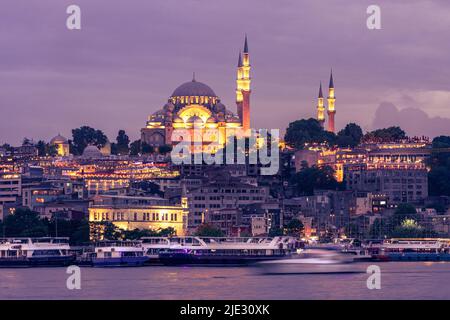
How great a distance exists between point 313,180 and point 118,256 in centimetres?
5317

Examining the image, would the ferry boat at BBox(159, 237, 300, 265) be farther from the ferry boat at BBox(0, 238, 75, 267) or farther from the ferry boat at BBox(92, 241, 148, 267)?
the ferry boat at BBox(0, 238, 75, 267)

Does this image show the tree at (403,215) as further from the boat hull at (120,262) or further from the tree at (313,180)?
the boat hull at (120,262)

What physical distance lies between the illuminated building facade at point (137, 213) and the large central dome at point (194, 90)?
2274 inches

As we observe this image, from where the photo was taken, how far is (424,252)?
110 metres

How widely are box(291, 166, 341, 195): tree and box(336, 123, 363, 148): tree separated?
15.7 meters

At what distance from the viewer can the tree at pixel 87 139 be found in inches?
7274

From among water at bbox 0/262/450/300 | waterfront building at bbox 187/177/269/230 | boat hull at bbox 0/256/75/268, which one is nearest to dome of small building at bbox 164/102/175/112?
waterfront building at bbox 187/177/269/230

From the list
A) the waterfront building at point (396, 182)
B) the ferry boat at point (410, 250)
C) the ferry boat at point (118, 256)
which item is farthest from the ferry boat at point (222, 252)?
the waterfront building at point (396, 182)

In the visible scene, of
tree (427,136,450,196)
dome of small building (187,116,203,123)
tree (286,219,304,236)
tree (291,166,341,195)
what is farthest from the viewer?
dome of small building (187,116,203,123)

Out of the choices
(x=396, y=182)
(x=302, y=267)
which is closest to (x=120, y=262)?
(x=302, y=267)

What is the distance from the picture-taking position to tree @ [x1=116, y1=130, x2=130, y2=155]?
597 feet
